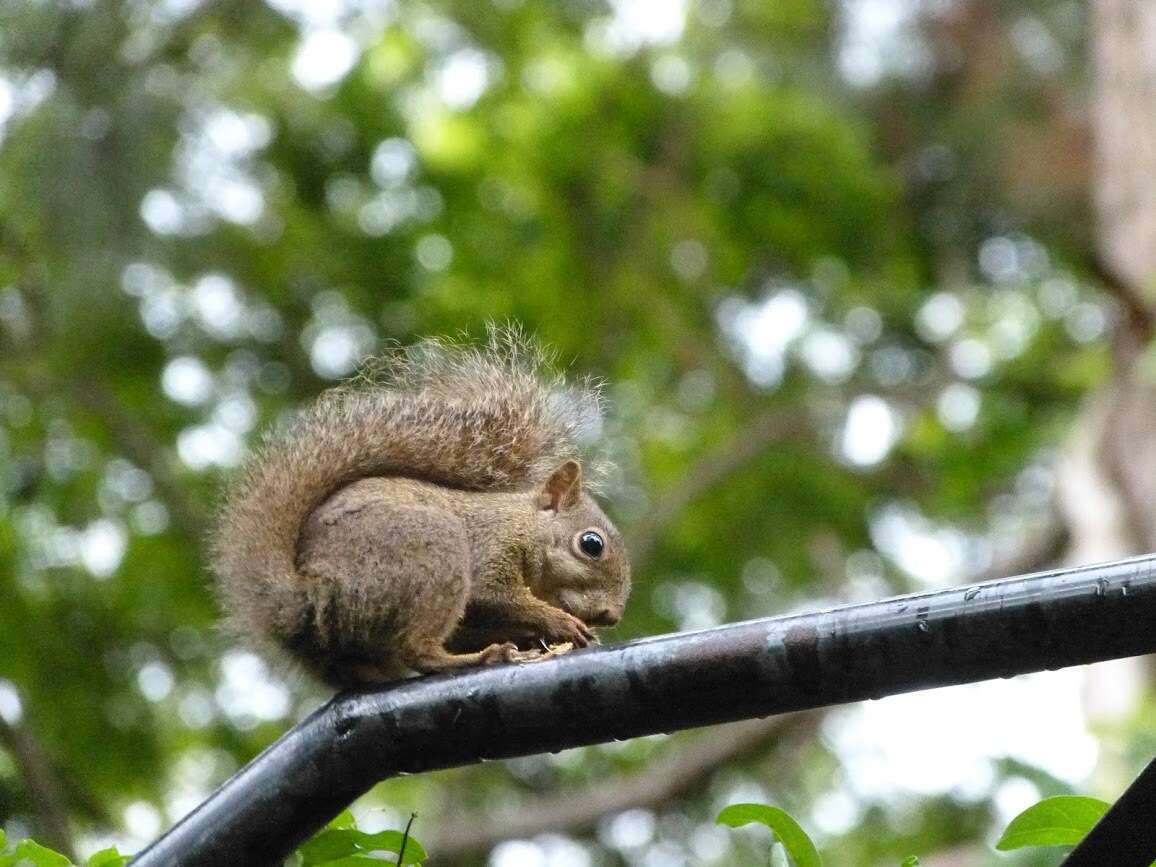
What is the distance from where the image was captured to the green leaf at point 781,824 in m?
1.45

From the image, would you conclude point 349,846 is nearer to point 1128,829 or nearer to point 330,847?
point 330,847

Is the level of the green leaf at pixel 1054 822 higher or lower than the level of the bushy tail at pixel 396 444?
lower

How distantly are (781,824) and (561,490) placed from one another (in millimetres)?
A: 1702

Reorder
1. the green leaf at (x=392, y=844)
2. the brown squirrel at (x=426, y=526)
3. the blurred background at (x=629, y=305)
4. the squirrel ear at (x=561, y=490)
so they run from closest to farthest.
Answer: the green leaf at (x=392, y=844), the brown squirrel at (x=426, y=526), the squirrel ear at (x=561, y=490), the blurred background at (x=629, y=305)

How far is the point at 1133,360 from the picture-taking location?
6.48 m

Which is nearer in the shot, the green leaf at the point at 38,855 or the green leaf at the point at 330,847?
the green leaf at the point at 38,855

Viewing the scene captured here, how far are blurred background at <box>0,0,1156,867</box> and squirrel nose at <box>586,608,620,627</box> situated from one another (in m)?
2.36

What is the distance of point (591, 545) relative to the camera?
10.0 feet

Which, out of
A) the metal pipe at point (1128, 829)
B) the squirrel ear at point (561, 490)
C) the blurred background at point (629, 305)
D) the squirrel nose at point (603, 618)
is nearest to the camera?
the metal pipe at point (1128, 829)

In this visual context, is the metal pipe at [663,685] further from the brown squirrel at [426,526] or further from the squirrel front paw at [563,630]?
the squirrel front paw at [563,630]

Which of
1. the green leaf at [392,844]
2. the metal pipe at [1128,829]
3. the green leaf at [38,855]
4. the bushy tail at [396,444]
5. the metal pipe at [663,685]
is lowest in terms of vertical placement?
the metal pipe at [1128,829]

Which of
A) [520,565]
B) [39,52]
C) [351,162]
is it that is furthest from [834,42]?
[520,565]

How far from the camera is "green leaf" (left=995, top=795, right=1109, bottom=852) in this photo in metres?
1.41

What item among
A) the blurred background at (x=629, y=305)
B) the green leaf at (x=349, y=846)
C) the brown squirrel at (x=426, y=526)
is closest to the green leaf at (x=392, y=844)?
the green leaf at (x=349, y=846)
